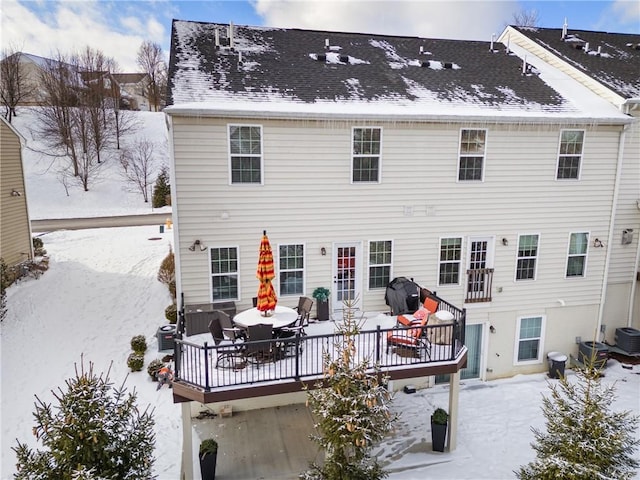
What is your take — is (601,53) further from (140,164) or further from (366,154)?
(140,164)

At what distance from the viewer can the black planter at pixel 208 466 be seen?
8273 millimetres

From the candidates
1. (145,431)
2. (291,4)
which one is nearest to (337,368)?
(145,431)

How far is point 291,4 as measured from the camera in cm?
1661

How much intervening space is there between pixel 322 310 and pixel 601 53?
45.8 ft

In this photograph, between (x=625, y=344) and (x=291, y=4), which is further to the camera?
(x=291, y=4)

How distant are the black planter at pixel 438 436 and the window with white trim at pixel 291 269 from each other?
4547 millimetres

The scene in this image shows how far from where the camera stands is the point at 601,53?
15.3m

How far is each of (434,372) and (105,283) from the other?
517 inches

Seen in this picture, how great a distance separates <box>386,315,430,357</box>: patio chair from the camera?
9.06m

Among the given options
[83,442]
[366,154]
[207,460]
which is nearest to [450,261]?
[366,154]

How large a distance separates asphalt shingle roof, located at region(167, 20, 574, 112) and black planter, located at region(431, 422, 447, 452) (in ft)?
26.3

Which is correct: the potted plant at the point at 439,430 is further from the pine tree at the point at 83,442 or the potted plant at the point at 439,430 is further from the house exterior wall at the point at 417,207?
the pine tree at the point at 83,442

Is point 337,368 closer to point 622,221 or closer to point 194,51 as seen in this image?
point 194,51

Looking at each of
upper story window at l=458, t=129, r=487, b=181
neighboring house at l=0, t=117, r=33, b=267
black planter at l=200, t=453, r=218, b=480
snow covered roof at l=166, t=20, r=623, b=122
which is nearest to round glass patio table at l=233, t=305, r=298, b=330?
black planter at l=200, t=453, r=218, b=480
